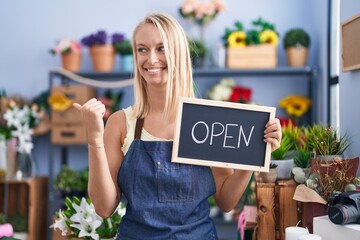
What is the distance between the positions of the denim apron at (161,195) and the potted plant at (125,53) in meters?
2.44

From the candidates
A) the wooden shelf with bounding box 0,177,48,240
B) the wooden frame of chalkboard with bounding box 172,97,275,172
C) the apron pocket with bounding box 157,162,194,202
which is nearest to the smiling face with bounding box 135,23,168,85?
the wooden frame of chalkboard with bounding box 172,97,275,172

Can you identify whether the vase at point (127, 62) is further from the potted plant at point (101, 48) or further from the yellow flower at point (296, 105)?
the yellow flower at point (296, 105)

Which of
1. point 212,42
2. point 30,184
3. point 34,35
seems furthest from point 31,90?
point 212,42

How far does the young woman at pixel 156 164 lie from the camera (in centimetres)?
140

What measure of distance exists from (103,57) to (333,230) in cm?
291

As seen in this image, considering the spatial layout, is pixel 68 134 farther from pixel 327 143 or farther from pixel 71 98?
pixel 327 143

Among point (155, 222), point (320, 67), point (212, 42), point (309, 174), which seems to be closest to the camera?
point (155, 222)

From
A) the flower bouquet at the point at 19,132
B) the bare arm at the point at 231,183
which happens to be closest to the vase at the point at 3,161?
the flower bouquet at the point at 19,132

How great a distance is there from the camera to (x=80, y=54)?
3.93 meters

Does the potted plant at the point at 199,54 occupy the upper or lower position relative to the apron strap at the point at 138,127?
upper

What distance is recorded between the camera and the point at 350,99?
1.75 meters

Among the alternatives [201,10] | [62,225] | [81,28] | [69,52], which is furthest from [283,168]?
[81,28]

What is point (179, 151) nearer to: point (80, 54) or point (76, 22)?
point (80, 54)

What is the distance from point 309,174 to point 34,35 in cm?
322
